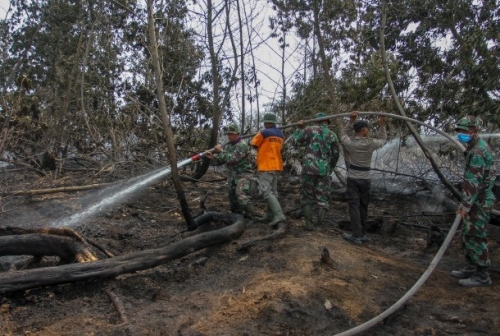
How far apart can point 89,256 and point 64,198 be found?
398 cm

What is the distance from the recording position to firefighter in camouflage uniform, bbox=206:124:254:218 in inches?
283

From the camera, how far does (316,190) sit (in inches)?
281

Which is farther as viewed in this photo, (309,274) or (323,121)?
(323,121)

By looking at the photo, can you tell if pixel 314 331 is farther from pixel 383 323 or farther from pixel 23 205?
pixel 23 205

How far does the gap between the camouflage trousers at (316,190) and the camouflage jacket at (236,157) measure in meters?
0.93

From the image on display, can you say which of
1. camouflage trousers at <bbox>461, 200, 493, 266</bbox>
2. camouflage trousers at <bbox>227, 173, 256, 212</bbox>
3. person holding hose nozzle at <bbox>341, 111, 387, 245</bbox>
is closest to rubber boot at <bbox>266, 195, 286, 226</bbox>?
camouflage trousers at <bbox>227, 173, 256, 212</bbox>

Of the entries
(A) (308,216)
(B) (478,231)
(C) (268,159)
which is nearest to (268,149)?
(C) (268,159)

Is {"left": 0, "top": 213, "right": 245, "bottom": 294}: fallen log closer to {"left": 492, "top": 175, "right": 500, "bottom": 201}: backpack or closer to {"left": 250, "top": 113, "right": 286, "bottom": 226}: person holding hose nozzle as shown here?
{"left": 250, "top": 113, "right": 286, "bottom": 226}: person holding hose nozzle

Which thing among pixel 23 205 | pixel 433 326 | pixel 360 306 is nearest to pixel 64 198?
pixel 23 205

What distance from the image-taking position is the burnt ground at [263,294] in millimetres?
3965

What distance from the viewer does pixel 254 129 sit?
11.5m

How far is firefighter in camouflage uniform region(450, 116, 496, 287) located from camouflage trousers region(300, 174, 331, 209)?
2.27 meters

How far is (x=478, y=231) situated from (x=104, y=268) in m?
4.06

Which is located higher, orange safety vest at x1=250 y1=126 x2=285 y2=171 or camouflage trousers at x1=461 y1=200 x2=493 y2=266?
orange safety vest at x1=250 y1=126 x2=285 y2=171
